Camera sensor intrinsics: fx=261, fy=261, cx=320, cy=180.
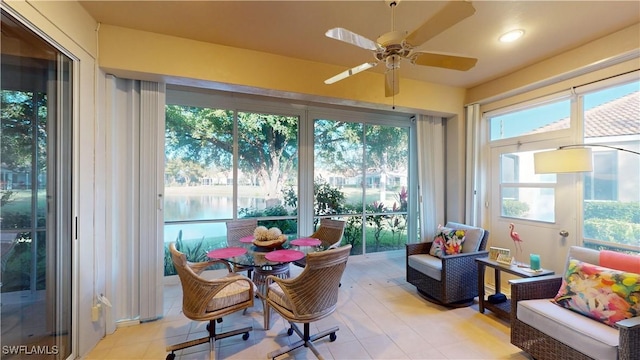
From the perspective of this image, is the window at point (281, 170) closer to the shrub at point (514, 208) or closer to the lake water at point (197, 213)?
the lake water at point (197, 213)

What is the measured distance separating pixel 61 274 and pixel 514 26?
421 centimetres

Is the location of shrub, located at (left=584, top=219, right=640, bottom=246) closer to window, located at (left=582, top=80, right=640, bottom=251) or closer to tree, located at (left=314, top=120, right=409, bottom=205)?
window, located at (left=582, top=80, right=640, bottom=251)

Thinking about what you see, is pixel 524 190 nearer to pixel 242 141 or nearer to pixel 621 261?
pixel 621 261

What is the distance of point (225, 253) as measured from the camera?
2.40 meters

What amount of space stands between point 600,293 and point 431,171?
2501 millimetres

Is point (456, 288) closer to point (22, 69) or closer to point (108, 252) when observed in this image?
point (108, 252)

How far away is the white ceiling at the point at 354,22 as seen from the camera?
2.04m

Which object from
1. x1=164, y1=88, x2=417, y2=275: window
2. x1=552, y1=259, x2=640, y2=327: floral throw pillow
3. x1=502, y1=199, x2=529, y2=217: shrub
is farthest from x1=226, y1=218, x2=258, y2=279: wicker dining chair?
x1=502, y1=199, x2=529, y2=217: shrub

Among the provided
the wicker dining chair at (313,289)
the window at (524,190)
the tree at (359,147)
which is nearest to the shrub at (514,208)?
the window at (524,190)

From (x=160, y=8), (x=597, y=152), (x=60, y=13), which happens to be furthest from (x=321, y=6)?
(x=597, y=152)

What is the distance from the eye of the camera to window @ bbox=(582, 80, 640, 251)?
94.7 inches

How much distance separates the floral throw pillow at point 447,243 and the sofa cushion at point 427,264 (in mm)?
97

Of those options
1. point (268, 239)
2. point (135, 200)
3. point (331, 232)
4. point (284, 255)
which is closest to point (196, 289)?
point (284, 255)

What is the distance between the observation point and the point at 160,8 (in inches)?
82.3
